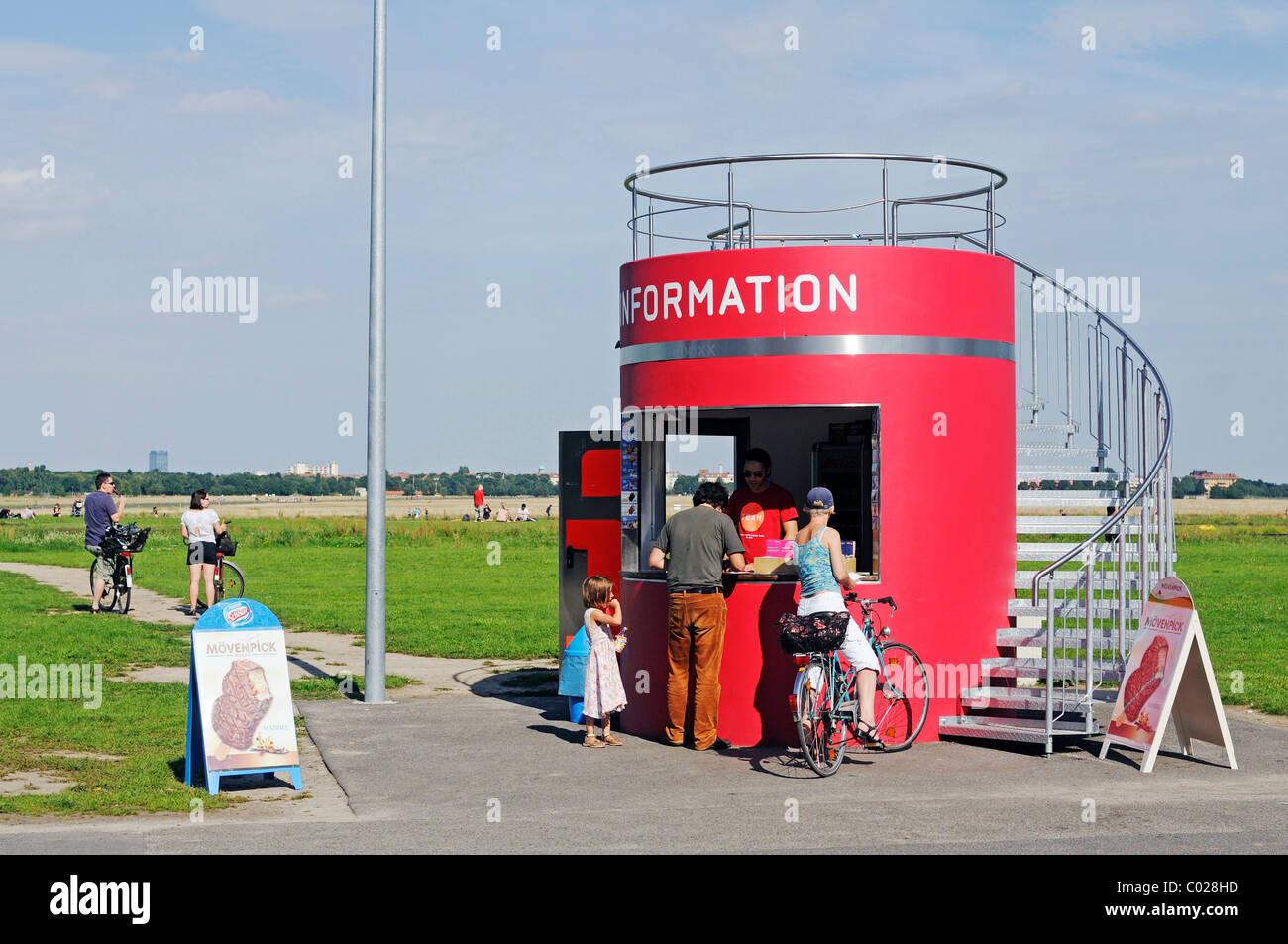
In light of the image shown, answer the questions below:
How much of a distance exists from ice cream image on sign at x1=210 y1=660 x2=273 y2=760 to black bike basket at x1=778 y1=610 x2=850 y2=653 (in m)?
3.48

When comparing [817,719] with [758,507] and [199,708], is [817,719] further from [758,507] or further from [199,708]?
[199,708]

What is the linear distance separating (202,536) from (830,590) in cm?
1225

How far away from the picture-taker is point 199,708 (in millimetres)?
9422

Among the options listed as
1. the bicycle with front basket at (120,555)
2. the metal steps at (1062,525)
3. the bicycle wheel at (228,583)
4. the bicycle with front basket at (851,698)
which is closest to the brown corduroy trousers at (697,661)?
the bicycle with front basket at (851,698)

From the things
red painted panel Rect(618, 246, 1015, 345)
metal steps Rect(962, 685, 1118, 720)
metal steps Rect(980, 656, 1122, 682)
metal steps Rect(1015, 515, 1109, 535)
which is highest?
red painted panel Rect(618, 246, 1015, 345)

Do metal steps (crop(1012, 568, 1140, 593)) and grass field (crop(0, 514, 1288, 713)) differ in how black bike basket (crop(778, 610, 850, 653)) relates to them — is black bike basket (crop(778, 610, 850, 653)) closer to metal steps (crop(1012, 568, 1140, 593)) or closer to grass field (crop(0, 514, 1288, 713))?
metal steps (crop(1012, 568, 1140, 593))

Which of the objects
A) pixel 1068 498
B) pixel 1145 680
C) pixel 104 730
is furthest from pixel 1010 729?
pixel 104 730

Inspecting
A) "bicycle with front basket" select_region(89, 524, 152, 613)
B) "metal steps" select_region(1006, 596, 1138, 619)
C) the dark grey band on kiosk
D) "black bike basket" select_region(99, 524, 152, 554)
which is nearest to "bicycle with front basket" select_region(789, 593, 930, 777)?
"metal steps" select_region(1006, 596, 1138, 619)

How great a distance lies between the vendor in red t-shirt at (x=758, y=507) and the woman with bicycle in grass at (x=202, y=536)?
10.1m

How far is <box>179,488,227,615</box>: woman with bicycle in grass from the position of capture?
65.5 feet

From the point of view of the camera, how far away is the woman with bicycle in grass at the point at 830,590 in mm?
10305

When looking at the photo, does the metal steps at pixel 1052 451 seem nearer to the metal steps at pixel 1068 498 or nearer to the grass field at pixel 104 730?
the metal steps at pixel 1068 498
